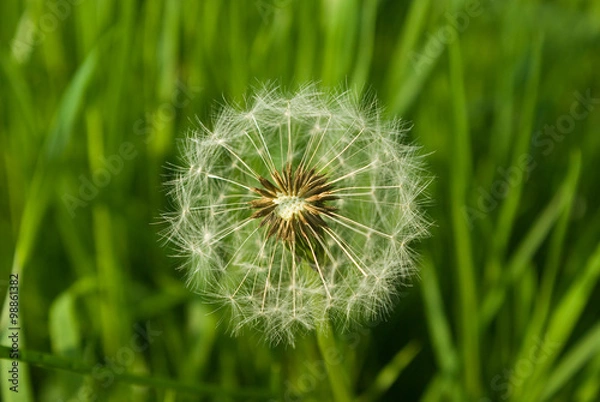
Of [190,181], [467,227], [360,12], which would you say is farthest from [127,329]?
[360,12]
